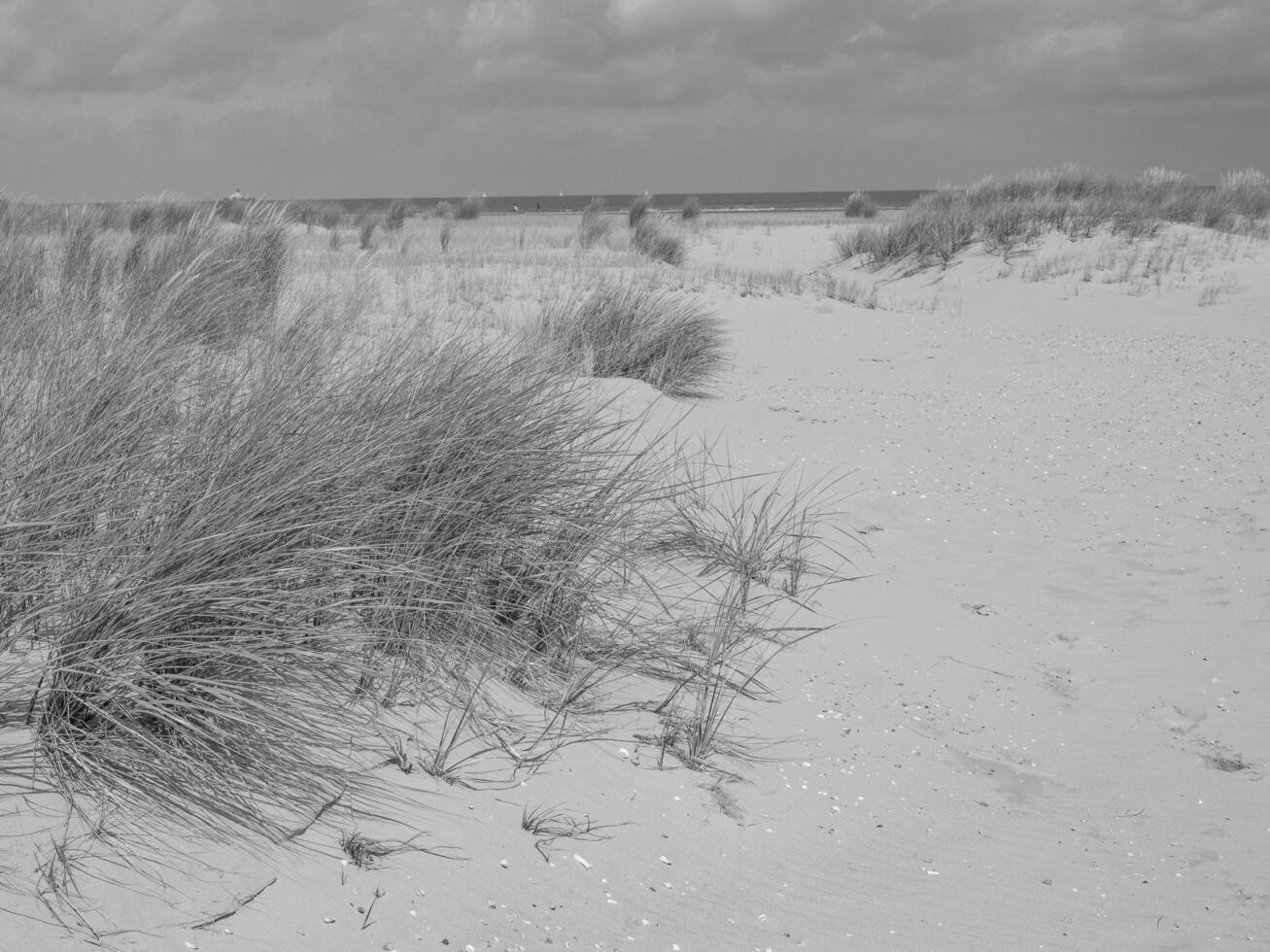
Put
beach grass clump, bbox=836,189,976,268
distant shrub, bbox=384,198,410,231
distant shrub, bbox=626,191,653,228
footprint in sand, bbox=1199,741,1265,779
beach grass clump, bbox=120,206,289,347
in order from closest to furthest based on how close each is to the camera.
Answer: footprint in sand, bbox=1199,741,1265,779 < beach grass clump, bbox=120,206,289,347 < beach grass clump, bbox=836,189,976,268 < distant shrub, bbox=384,198,410,231 < distant shrub, bbox=626,191,653,228

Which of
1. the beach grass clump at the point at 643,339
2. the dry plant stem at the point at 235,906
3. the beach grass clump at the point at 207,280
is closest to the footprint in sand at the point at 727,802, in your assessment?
the dry plant stem at the point at 235,906

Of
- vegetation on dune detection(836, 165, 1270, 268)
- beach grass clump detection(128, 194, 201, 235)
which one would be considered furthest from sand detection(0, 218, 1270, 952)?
vegetation on dune detection(836, 165, 1270, 268)

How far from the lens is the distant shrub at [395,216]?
1975cm

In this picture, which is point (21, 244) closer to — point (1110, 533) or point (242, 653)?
point (242, 653)

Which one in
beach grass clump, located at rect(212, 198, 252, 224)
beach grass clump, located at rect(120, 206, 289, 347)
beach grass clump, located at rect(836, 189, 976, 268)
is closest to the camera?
beach grass clump, located at rect(120, 206, 289, 347)

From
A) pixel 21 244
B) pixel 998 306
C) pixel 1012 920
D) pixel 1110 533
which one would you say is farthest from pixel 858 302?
pixel 1012 920

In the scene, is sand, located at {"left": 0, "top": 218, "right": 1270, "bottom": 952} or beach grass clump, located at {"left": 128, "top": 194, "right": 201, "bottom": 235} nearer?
sand, located at {"left": 0, "top": 218, "right": 1270, "bottom": 952}

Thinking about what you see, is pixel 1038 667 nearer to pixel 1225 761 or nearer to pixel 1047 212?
pixel 1225 761

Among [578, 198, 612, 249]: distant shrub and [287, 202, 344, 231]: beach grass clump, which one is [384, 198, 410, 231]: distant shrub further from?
[578, 198, 612, 249]: distant shrub

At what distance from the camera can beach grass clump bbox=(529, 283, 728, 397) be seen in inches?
287

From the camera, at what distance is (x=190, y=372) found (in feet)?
13.6

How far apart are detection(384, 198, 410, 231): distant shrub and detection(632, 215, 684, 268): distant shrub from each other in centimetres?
484

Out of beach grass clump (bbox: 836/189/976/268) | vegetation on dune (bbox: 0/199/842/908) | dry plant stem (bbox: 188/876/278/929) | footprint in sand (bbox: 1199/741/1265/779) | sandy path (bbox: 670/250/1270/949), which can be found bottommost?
footprint in sand (bbox: 1199/741/1265/779)

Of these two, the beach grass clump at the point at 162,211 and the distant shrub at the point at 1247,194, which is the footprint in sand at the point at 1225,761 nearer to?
the beach grass clump at the point at 162,211
